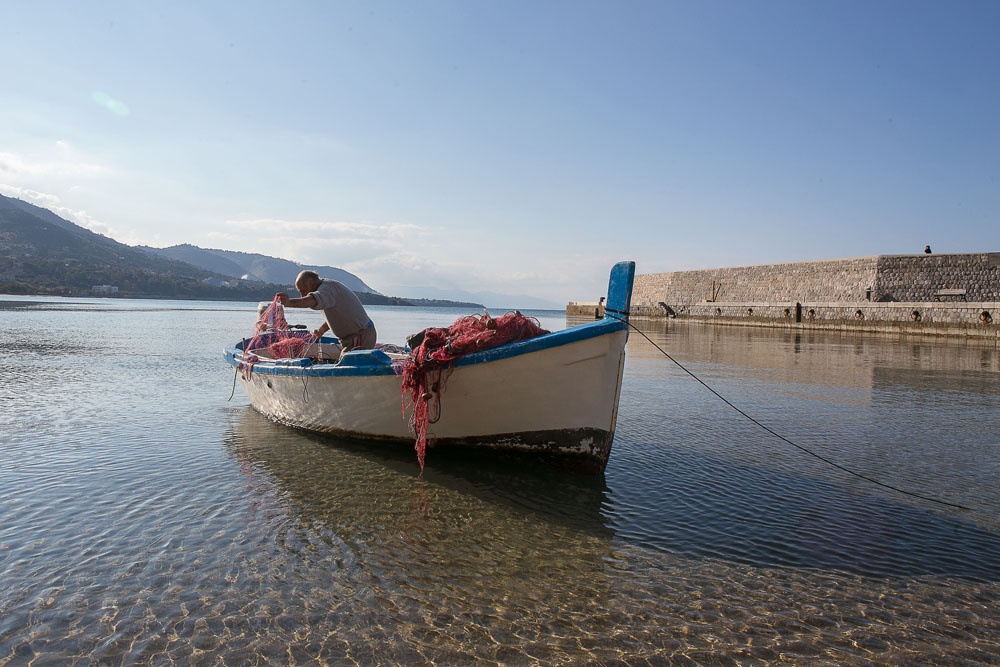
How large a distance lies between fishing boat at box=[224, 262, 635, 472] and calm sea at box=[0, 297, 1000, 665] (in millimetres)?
325

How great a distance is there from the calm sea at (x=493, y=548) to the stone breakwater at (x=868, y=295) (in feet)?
79.0

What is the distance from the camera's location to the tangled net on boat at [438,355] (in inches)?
235

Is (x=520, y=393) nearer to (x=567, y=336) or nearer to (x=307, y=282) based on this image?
(x=567, y=336)

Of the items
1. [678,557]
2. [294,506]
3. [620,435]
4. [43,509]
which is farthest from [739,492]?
[43,509]

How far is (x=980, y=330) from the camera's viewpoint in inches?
1021

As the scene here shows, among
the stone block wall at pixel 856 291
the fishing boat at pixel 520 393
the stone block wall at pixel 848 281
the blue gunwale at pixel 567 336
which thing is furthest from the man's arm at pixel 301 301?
the stone block wall at pixel 848 281

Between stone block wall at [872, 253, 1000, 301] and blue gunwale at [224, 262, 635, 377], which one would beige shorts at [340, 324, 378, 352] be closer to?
blue gunwale at [224, 262, 635, 377]

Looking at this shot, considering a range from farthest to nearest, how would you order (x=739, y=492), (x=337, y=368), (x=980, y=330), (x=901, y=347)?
(x=980, y=330), (x=901, y=347), (x=337, y=368), (x=739, y=492)

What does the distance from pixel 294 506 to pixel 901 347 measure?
25066 mm

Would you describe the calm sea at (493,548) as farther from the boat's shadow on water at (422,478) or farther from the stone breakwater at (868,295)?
the stone breakwater at (868,295)

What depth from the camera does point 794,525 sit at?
15.7 feet

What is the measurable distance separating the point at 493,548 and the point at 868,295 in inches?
1465

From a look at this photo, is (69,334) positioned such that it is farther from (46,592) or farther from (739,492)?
(739,492)

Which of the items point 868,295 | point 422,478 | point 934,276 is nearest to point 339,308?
point 422,478
